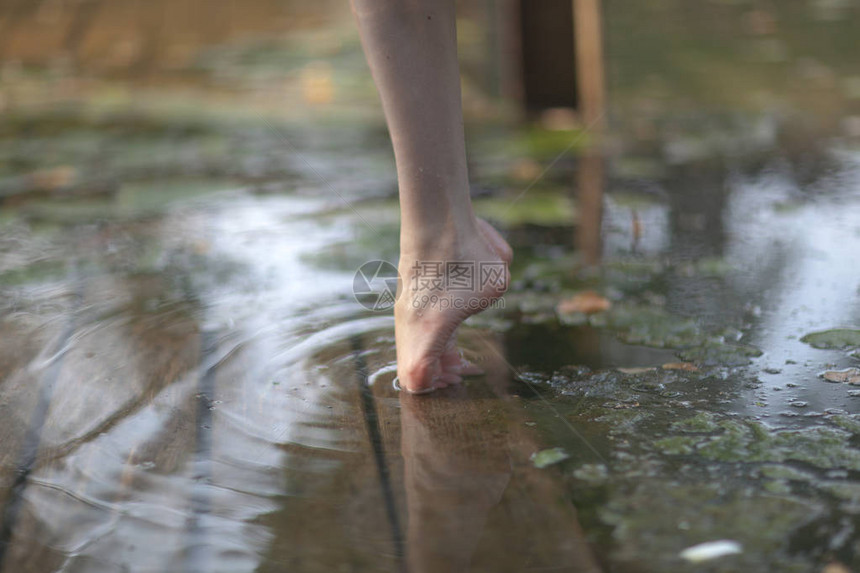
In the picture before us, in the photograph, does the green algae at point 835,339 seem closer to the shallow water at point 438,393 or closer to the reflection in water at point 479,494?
the shallow water at point 438,393

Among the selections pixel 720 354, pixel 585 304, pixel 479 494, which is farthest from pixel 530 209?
pixel 479 494

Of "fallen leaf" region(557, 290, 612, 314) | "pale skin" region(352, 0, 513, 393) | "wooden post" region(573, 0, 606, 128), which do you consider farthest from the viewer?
"wooden post" region(573, 0, 606, 128)

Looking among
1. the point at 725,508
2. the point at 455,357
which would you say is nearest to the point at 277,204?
the point at 455,357

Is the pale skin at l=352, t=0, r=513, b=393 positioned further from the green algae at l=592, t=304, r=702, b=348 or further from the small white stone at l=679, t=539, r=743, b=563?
the small white stone at l=679, t=539, r=743, b=563

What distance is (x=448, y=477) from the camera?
106 cm

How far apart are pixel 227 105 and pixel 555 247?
81.2 inches

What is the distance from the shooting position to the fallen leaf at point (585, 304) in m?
1.58

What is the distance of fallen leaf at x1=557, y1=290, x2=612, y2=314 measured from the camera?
158 cm

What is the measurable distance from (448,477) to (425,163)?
449 millimetres

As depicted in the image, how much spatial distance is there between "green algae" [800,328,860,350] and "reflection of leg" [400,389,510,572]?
0.56 meters

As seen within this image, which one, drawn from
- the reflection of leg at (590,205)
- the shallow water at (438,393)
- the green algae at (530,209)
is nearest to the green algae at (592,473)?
the shallow water at (438,393)

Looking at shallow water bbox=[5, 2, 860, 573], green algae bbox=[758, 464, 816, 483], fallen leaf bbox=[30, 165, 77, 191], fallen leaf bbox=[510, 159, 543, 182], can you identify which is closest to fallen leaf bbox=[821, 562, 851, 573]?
shallow water bbox=[5, 2, 860, 573]

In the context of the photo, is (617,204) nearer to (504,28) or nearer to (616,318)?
(616,318)

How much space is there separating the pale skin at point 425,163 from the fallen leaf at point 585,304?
0.31 metres
